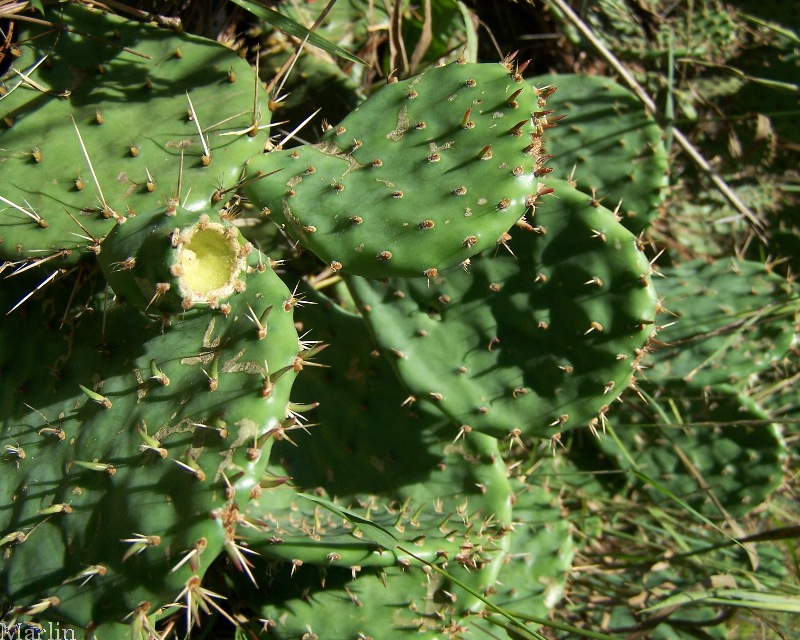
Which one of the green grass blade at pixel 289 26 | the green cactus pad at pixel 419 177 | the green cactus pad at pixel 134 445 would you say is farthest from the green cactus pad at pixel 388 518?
the green grass blade at pixel 289 26

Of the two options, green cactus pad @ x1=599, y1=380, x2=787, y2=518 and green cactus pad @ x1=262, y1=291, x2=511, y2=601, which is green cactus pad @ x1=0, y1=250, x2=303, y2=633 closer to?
green cactus pad @ x1=262, y1=291, x2=511, y2=601

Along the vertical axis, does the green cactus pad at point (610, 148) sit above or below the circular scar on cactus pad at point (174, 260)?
below

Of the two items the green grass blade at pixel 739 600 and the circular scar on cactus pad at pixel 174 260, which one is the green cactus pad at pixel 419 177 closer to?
the circular scar on cactus pad at pixel 174 260

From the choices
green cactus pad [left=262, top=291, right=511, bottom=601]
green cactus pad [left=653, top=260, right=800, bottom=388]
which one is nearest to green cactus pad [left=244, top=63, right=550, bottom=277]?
green cactus pad [left=262, top=291, right=511, bottom=601]

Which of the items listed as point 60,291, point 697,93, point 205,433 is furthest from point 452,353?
point 697,93

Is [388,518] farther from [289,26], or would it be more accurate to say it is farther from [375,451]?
[289,26]

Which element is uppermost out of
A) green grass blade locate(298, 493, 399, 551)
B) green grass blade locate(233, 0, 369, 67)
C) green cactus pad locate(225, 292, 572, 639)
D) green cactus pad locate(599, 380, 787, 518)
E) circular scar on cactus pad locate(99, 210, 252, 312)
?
green grass blade locate(233, 0, 369, 67)
